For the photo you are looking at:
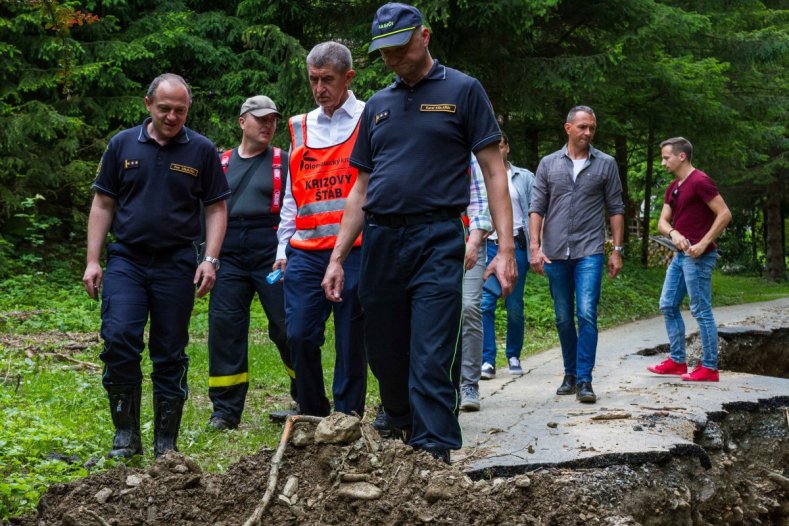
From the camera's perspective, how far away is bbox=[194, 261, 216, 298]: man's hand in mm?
5395

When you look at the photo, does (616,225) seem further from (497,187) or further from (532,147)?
(532,147)

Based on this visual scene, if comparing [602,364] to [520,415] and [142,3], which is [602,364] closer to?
[520,415]

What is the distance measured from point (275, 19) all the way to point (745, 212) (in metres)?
26.4

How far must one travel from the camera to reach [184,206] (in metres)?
5.41

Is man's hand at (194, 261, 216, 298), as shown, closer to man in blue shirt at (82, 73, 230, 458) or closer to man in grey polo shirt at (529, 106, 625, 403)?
man in blue shirt at (82, 73, 230, 458)

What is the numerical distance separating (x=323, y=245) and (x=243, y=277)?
1402 millimetres

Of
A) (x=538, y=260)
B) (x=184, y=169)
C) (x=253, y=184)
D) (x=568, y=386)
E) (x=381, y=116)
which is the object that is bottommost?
(x=568, y=386)

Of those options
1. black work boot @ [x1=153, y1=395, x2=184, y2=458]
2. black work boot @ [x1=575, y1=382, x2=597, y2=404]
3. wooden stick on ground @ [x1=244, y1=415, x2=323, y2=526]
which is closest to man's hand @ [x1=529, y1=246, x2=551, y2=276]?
black work boot @ [x1=575, y1=382, x2=597, y2=404]

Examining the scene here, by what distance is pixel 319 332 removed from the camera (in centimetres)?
554

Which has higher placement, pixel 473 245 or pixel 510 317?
pixel 473 245

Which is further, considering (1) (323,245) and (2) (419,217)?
(1) (323,245)

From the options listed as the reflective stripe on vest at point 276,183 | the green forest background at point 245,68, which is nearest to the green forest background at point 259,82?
the green forest background at point 245,68

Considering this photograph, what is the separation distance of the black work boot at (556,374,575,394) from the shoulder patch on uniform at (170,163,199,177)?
373cm

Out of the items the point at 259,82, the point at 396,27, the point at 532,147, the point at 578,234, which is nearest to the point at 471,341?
→ the point at 578,234
